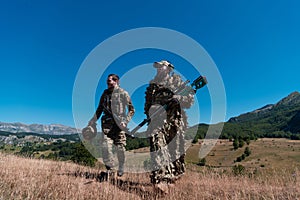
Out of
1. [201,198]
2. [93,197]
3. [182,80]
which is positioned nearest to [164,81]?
[182,80]

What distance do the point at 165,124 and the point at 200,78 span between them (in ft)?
6.12

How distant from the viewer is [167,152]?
7414 millimetres

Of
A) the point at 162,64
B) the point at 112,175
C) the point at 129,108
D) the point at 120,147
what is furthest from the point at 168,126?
the point at 112,175

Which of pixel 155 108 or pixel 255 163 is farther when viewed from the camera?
pixel 255 163

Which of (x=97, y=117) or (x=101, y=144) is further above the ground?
(x=97, y=117)

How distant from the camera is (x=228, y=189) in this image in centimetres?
655

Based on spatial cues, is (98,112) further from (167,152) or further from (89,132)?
(167,152)

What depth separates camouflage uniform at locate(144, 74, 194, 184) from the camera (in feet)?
23.5

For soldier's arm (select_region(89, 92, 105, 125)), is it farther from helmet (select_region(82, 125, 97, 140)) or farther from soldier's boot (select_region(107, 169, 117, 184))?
soldier's boot (select_region(107, 169, 117, 184))

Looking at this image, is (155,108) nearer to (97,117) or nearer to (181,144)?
(181,144)

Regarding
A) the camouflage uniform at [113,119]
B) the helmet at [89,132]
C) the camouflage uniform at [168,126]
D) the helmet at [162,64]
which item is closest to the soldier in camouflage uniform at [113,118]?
the camouflage uniform at [113,119]

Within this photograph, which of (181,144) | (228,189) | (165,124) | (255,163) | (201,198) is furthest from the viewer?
(255,163)

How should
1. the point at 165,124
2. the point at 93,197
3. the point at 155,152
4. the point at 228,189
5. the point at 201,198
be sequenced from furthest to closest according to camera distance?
the point at 165,124, the point at 155,152, the point at 228,189, the point at 201,198, the point at 93,197

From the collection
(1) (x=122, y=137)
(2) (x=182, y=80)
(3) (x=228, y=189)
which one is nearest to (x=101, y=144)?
(1) (x=122, y=137)
